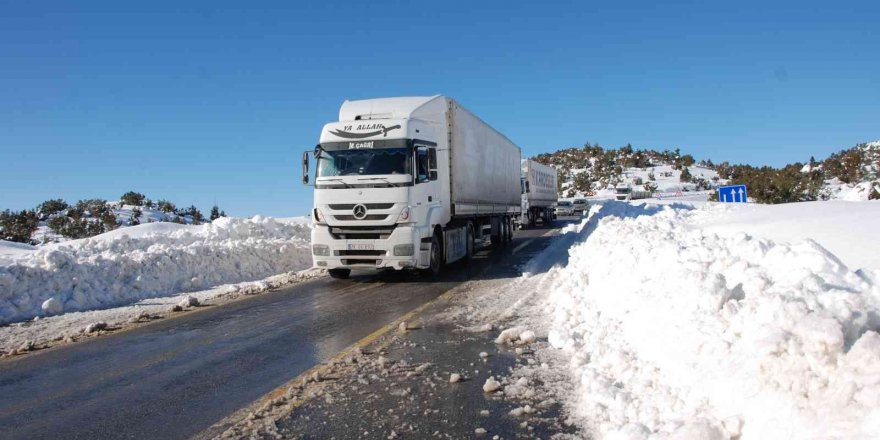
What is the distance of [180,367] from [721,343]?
564cm

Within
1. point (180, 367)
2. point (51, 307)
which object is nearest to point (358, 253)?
point (51, 307)

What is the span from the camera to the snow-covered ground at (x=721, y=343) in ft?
10.6

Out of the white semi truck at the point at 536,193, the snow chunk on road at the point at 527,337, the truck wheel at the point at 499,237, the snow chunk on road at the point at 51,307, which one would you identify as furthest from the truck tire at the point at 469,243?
the white semi truck at the point at 536,193

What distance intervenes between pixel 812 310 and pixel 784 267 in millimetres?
2008

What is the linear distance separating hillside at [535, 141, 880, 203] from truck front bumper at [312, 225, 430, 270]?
2577 centimetres

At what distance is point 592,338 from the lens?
623 centimetres

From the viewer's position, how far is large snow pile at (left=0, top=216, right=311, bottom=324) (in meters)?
11.3

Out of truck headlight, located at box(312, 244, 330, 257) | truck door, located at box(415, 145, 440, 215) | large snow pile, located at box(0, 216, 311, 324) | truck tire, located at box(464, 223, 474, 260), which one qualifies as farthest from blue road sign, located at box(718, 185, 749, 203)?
large snow pile, located at box(0, 216, 311, 324)

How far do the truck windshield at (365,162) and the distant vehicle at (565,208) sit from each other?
40.5 m

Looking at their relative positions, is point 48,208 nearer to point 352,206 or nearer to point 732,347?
point 352,206

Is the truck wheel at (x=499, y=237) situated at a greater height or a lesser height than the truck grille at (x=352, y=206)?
lesser

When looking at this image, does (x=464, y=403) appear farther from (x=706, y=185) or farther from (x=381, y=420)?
(x=706, y=185)

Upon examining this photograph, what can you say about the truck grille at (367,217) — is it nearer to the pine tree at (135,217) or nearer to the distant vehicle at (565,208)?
the pine tree at (135,217)

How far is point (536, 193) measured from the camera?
3556 cm
